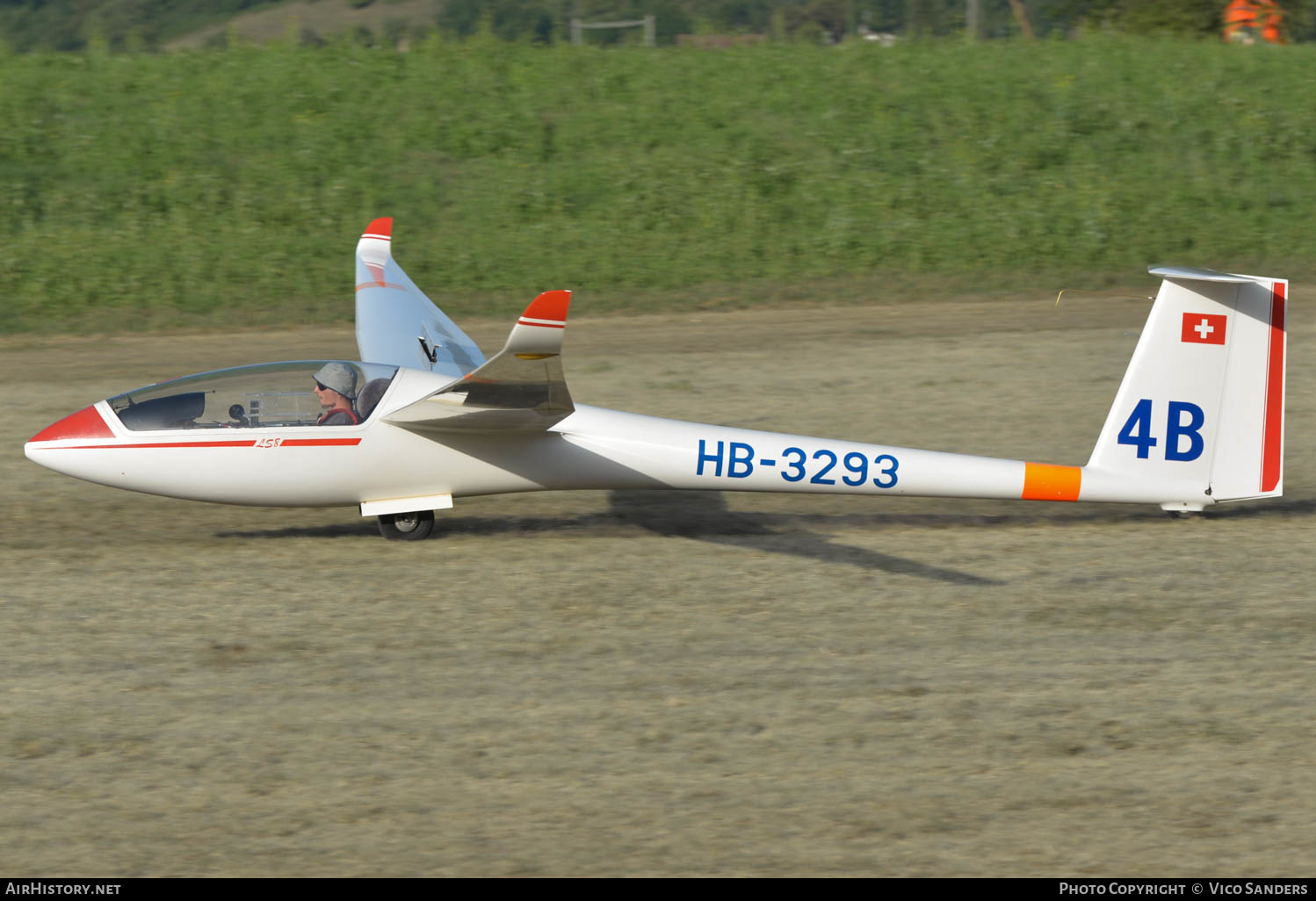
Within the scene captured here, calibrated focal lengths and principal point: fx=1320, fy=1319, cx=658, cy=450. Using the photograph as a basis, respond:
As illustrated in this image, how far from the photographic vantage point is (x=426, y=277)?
23266mm

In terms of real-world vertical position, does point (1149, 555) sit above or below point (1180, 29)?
below

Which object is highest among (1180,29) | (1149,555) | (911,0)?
(911,0)

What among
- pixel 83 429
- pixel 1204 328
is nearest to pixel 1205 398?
pixel 1204 328

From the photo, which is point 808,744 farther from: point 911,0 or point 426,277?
point 911,0

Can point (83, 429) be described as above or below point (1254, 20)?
below

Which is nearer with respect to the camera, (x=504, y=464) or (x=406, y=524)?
(x=504, y=464)

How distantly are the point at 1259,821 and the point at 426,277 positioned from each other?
1844cm

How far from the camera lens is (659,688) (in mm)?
8695

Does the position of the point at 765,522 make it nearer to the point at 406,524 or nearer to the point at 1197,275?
the point at 406,524

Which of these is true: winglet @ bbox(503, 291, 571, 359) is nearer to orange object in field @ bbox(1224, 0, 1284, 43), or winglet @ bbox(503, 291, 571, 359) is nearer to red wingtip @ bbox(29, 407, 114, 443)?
red wingtip @ bbox(29, 407, 114, 443)

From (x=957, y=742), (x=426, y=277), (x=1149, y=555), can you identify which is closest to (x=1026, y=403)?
(x=1149, y=555)

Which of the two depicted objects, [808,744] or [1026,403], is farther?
[1026,403]

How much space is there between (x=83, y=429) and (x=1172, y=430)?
899 cm

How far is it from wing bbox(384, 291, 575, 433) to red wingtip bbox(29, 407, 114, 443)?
7.54 ft
